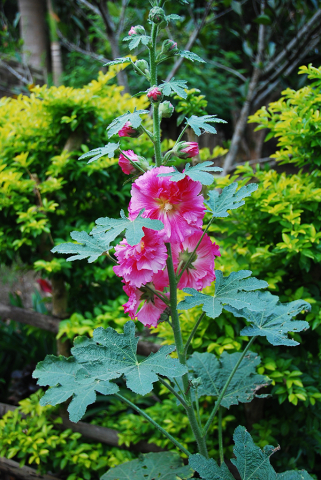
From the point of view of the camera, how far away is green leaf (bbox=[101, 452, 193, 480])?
3.52 ft

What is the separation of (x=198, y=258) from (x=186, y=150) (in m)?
0.27

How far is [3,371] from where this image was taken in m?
2.51

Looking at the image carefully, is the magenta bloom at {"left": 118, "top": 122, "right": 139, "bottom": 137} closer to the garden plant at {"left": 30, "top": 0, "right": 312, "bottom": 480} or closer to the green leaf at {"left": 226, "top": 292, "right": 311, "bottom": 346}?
the garden plant at {"left": 30, "top": 0, "right": 312, "bottom": 480}

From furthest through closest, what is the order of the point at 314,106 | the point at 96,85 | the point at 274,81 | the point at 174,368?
the point at 274,81 → the point at 96,85 → the point at 314,106 → the point at 174,368

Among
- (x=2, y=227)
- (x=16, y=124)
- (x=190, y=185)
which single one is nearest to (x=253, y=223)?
(x=190, y=185)

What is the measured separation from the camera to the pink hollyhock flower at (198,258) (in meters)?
0.88

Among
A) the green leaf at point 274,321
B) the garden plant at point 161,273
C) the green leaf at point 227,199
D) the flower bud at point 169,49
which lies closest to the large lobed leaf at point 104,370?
the garden plant at point 161,273

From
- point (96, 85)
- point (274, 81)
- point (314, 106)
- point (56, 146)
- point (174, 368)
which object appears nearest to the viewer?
point (174, 368)

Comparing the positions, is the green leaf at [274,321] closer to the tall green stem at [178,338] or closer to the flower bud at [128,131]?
the tall green stem at [178,338]

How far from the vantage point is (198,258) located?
2.92ft

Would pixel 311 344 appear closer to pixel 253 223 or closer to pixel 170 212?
pixel 253 223

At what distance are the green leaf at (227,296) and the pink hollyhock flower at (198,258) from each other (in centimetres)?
5

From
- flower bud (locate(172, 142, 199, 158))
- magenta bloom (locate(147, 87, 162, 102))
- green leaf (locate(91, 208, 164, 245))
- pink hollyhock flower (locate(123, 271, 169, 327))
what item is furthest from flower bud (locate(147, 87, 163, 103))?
pink hollyhock flower (locate(123, 271, 169, 327))

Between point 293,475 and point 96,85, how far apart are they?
184 cm
